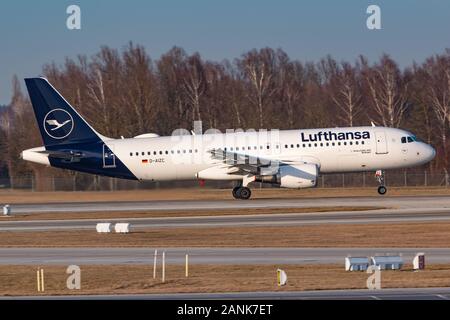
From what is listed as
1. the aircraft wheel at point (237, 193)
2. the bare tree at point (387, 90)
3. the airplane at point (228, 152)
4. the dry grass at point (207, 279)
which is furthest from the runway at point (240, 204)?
the bare tree at point (387, 90)

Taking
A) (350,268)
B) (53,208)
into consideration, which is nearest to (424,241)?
(350,268)

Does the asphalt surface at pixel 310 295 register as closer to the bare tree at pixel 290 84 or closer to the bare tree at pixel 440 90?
the bare tree at pixel 440 90

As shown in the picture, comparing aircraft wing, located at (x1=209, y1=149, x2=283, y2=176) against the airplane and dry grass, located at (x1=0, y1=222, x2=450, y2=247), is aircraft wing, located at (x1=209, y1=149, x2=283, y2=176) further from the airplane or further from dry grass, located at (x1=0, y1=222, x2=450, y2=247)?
dry grass, located at (x1=0, y1=222, x2=450, y2=247)

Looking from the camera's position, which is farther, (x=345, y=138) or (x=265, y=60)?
(x=265, y=60)

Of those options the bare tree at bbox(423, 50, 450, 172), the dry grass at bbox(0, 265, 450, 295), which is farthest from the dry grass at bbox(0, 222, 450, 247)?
the bare tree at bbox(423, 50, 450, 172)

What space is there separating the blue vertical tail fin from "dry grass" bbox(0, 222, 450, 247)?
18530 mm

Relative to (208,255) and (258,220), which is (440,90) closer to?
(258,220)

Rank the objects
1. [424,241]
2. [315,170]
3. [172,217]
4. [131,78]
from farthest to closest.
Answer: [131,78] < [315,170] < [172,217] < [424,241]

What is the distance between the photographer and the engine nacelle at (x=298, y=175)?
5903 centimetres

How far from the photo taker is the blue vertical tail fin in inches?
2456

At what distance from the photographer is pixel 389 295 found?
2297 centimetres

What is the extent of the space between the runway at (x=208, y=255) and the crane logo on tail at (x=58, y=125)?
25648 millimetres

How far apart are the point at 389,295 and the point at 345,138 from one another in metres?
37.9

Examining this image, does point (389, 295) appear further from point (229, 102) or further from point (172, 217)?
point (229, 102)
